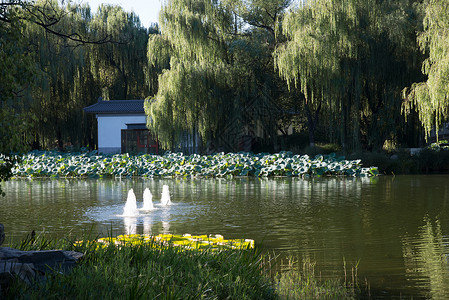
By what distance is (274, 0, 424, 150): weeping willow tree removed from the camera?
2208 cm

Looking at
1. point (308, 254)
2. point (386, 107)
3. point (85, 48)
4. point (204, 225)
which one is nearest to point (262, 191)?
point (204, 225)

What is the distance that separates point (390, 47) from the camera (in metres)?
22.9

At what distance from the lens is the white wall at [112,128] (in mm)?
31547

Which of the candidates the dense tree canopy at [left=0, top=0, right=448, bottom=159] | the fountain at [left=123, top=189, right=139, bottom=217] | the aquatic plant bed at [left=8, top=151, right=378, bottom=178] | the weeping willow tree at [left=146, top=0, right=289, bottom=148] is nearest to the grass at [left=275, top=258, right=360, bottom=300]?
the fountain at [left=123, top=189, right=139, bottom=217]

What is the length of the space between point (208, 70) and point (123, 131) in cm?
932

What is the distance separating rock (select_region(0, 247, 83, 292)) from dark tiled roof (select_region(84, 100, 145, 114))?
26672 mm

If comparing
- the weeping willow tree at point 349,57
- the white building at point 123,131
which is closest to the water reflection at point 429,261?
the weeping willow tree at point 349,57

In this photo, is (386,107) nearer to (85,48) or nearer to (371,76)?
(371,76)

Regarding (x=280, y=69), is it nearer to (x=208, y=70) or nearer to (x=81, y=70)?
(x=208, y=70)

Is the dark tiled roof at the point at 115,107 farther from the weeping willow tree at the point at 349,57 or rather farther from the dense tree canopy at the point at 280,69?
the weeping willow tree at the point at 349,57

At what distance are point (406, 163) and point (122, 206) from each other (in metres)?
13.0

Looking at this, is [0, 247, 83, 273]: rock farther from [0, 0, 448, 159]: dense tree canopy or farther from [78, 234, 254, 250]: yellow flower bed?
[0, 0, 448, 159]: dense tree canopy

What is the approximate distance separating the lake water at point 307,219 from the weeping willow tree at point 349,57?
6.11 metres

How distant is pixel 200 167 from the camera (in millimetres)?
21359
